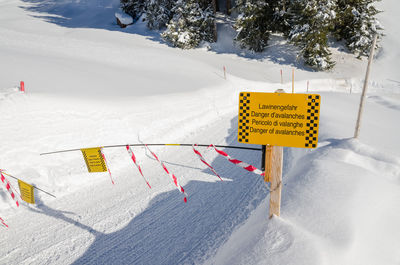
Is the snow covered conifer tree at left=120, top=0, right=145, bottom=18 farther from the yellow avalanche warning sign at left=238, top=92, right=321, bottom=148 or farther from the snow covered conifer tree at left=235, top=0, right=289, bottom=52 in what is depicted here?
the yellow avalanche warning sign at left=238, top=92, right=321, bottom=148

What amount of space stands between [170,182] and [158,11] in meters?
21.5

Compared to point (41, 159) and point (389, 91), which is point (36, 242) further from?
point (389, 91)

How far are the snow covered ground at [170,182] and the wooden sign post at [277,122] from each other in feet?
2.98

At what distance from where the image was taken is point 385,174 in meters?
4.38

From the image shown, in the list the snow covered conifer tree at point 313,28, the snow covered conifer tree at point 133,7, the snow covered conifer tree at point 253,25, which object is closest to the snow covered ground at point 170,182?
the snow covered conifer tree at point 313,28

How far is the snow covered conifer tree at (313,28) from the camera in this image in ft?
59.2

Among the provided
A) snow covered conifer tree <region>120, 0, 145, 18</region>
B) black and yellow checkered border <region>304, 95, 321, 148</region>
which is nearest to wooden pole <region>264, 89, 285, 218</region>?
black and yellow checkered border <region>304, 95, 321, 148</region>

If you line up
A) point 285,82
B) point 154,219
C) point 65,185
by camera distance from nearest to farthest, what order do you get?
1. point 154,219
2. point 65,185
3. point 285,82

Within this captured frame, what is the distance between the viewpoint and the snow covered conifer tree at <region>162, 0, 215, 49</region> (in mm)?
20266

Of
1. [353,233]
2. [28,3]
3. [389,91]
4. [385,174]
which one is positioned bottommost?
[389,91]

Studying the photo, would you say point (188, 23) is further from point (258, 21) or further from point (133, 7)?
point (133, 7)

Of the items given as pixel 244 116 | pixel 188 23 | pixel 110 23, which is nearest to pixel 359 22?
pixel 188 23

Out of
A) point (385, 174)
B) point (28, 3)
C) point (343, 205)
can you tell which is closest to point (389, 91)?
point (385, 174)

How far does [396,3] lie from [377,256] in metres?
36.6
